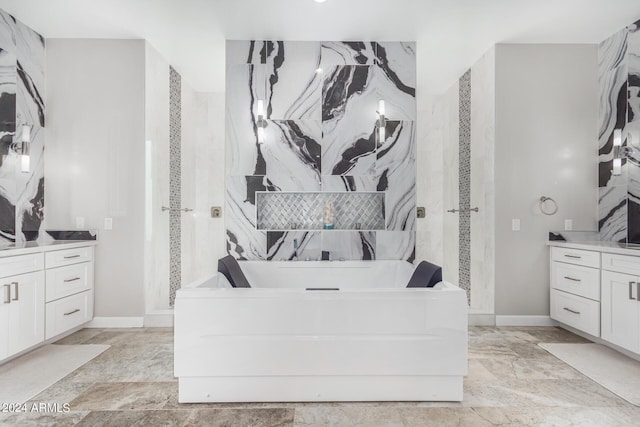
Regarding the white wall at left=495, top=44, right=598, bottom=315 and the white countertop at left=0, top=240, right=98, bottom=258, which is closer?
the white countertop at left=0, top=240, right=98, bottom=258

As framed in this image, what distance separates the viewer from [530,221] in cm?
359

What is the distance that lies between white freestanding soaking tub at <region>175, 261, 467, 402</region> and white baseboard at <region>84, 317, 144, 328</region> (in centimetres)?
169

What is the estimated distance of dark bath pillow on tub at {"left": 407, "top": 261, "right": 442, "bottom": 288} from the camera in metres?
2.32

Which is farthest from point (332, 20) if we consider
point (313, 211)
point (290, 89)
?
point (313, 211)

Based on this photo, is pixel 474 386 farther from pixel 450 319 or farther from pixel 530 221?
pixel 530 221

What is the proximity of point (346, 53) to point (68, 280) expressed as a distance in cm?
327

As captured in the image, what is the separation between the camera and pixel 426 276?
2.39 metres

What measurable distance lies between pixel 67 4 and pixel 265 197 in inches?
89.1

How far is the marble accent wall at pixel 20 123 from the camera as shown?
306 centimetres

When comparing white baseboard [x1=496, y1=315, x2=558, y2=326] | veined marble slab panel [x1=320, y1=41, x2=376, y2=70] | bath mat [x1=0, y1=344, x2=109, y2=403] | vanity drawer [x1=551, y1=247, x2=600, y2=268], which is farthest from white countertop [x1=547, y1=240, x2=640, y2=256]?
bath mat [x1=0, y1=344, x2=109, y2=403]

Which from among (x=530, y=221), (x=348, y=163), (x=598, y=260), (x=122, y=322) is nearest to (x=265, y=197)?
(x=348, y=163)

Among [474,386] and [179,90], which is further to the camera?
[179,90]

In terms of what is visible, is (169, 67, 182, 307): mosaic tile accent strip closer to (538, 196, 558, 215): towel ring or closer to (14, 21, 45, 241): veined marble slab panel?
(14, 21, 45, 241): veined marble slab panel

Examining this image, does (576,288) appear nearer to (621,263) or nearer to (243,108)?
(621,263)
